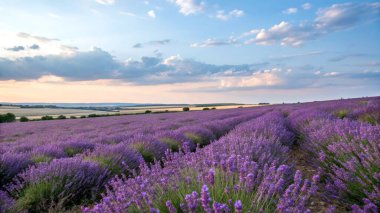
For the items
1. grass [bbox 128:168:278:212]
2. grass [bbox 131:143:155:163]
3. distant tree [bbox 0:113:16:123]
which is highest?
grass [bbox 128:168:278:212]

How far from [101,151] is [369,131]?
3.59 metres

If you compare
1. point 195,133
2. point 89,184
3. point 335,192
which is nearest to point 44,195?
point 89,184

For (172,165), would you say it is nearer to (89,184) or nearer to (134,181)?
(134,181)

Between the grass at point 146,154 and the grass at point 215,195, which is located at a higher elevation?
the grass at point 215,195

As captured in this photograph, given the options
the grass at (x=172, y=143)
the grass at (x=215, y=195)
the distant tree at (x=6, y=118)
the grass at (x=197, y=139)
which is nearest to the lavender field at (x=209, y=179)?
the grass at (x=215, y=195)

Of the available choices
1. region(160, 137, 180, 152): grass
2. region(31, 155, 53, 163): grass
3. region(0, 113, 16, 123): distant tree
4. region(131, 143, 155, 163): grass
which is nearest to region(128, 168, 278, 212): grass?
region(31, 155, 53, 163): grass

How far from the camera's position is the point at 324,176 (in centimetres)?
418

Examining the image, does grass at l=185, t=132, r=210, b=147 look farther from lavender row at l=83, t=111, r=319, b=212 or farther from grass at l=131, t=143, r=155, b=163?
lavender row at l=83, t=111, r=319, b=212

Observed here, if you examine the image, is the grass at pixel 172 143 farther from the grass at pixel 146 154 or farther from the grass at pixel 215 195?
the grass at pixel 215 195

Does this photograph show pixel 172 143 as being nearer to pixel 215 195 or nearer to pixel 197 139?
pixel 197 139

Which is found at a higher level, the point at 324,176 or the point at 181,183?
the point at 181,183

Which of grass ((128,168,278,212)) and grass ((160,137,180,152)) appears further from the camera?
grass ((160,137,180,152))

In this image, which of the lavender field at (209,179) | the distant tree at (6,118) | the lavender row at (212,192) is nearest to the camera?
the lavender row at (212,192)

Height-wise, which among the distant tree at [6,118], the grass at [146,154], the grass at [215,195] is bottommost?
the distant tree at [6,118]
